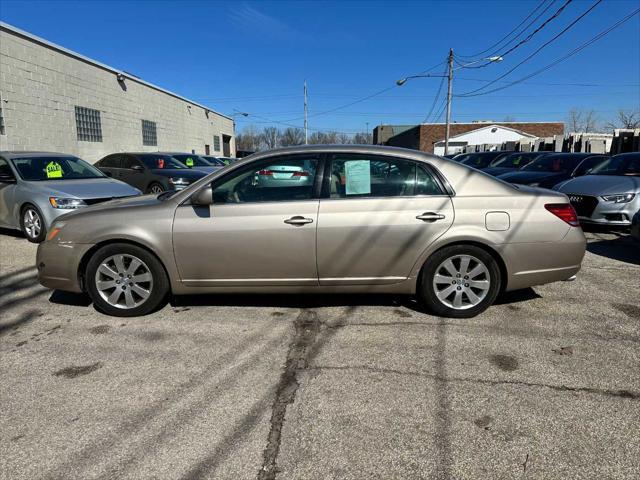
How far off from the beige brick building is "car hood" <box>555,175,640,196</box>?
1483cm

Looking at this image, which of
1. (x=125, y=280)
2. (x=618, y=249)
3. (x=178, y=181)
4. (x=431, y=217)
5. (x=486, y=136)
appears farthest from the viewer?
(x=486, y=136)

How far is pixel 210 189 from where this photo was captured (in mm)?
3887

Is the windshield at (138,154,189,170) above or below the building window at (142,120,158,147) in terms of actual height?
below

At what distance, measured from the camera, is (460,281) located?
3.98 metres

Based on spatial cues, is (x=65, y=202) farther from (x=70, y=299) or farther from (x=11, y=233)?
(x=70, y=299)

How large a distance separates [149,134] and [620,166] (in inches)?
838

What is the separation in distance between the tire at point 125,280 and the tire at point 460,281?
2470 millimetres

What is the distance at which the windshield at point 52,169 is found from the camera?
7.77 meters

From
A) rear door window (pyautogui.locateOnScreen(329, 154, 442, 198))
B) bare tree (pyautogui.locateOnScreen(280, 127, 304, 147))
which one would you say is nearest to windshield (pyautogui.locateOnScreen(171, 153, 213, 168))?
rear door window (pyautogui.locateOnScreen(329, 154, 442, 198))

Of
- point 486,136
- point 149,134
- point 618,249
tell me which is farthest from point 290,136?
point 618,249

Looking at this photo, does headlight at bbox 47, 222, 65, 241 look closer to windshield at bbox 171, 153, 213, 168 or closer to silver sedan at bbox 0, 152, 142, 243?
silver sedan at bbox 0, 152, 142, 243

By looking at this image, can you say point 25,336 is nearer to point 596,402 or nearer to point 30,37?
point 596,402

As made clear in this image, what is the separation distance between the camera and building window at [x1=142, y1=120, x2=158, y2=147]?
881 inches

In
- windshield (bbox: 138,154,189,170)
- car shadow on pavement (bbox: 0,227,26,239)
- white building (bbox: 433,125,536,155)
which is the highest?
white building (bbox: 433,125,536,155)
